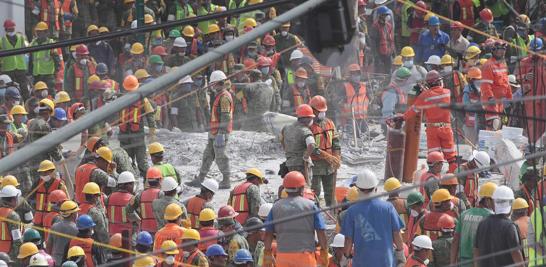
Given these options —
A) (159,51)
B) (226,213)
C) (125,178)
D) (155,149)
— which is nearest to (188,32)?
(159,51)

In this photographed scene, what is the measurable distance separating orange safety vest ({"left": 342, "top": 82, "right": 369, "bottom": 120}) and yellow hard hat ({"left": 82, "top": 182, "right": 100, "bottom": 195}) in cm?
431

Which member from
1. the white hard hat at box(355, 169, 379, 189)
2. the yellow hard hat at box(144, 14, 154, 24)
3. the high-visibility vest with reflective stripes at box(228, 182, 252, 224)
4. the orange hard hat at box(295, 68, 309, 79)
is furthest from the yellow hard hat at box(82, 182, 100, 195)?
the yellow hard hat at box(144, 14, 154, 24)

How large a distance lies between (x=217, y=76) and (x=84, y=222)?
5688 millimetres

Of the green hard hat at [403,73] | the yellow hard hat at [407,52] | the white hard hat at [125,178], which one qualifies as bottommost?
the white hard hat at [125,178]

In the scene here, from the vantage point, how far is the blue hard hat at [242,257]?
17.5 meters

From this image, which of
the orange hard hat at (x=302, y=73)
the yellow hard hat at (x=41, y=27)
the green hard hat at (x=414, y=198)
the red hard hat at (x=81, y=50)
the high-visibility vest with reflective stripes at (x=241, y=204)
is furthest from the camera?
the yellow hard hat at (x=41, y=27)

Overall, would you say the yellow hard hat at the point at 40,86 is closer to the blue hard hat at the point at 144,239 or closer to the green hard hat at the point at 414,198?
the blue hard hat at the point at 144,239

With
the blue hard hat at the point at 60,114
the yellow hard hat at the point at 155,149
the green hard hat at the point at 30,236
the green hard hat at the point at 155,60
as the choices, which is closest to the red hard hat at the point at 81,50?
the green hard hat at the point at 155,60

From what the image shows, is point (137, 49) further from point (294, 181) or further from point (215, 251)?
point (294, 181)

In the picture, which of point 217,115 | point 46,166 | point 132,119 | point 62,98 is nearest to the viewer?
point 46,166

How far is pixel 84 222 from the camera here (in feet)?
60.8

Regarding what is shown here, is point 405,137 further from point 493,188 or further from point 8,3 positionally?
point 8,3

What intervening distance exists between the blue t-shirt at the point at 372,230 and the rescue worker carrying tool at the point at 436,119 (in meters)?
5.69

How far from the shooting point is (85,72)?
86.0 feet
